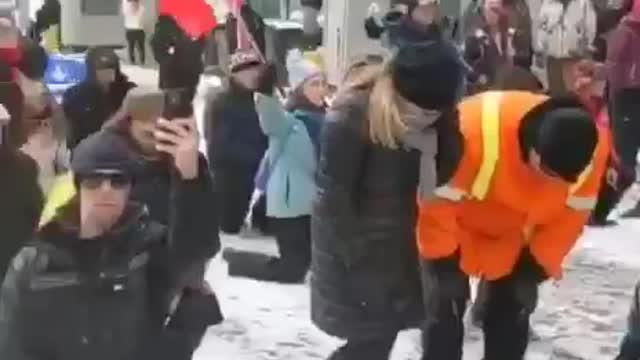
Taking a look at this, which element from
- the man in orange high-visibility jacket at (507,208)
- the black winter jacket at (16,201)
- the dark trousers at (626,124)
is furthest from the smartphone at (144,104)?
the dark trousers at (626,124)

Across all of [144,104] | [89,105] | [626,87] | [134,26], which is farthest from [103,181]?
[134,26]

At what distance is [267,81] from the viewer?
918 cm

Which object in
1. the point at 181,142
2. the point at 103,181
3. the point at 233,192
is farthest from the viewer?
the point at 233,192

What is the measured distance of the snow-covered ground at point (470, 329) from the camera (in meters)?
6.94

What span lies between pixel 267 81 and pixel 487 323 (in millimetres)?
3532

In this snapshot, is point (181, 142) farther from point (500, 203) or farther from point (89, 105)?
point (89, 105)

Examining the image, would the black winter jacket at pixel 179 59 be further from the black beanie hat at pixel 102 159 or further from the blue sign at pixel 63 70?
the black beanie hat at pixel 102 159

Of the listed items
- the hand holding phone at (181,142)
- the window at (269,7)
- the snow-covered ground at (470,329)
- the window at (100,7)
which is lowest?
the window at (100,7)

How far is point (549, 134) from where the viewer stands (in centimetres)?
513

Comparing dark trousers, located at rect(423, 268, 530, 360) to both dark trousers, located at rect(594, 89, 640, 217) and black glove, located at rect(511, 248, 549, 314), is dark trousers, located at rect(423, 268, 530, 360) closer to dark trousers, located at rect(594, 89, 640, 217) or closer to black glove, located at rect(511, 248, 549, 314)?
black glove, located at rect(511, 248, 549, 314)

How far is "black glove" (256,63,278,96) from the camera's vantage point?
354 inches

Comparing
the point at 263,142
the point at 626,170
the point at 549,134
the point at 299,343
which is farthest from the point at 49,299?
the point at 626,170

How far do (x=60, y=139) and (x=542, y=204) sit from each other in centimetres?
275

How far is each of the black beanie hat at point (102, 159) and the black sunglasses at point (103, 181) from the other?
0.02 metres
